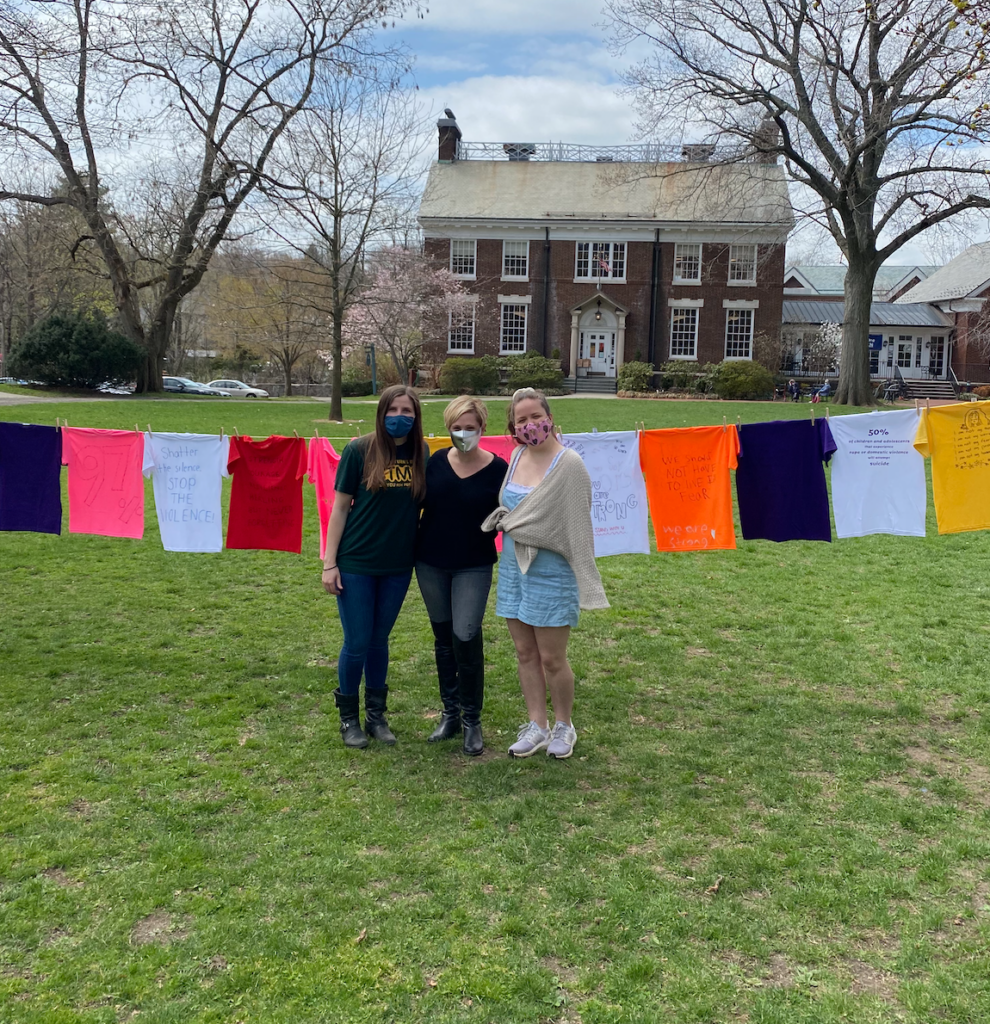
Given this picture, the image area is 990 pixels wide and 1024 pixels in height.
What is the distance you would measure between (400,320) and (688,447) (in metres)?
32.7

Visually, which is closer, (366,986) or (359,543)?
(366,986)

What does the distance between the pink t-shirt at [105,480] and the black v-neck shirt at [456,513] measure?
10.7ft

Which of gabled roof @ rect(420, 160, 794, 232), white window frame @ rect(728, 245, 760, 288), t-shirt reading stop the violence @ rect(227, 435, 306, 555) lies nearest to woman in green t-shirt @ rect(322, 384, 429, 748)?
t-shirt reading stop the violence @ rect(227, 435, 306, 555)

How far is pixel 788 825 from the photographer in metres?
4.07

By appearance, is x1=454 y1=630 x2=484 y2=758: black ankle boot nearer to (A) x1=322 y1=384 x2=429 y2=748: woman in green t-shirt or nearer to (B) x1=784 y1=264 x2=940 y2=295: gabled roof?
(A) x1=322 y1=384 x2=429 y2=748: woman in green t-shirt

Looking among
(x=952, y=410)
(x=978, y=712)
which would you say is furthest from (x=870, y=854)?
(x=952, y=410)

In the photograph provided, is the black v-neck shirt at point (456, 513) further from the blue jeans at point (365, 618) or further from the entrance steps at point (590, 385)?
the entrance steps at point (590, 385)

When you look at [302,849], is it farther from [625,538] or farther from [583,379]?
[583,379]

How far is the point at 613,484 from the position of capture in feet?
20.4

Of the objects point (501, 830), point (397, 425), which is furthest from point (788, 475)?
point (501, 830)

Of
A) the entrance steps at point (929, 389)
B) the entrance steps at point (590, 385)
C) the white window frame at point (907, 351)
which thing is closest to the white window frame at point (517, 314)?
the entrance steps at point (590, 385)

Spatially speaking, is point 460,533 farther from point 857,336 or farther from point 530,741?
point 857,336

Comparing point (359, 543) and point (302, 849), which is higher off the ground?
point (359, 543)

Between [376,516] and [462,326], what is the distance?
3662cm
